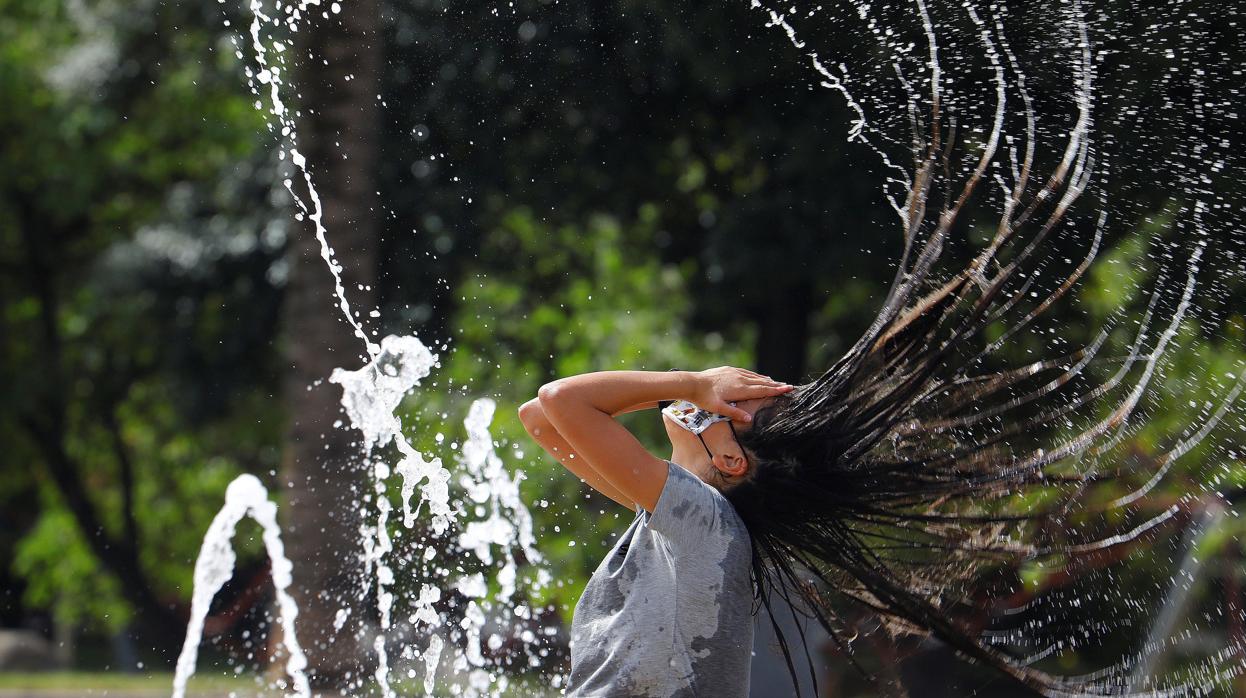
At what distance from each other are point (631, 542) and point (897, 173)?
4960mm

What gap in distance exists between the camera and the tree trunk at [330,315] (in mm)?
6293

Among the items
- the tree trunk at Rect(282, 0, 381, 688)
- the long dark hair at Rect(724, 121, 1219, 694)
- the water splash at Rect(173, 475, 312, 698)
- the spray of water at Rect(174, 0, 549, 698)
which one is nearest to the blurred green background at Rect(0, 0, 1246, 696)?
the tree trunk at Rect(282, 0, 381, 688)

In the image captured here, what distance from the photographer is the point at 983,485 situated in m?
2.82

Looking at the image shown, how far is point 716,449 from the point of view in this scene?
2.51 meters

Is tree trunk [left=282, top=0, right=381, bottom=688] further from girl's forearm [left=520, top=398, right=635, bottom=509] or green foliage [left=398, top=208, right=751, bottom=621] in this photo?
girl's forearm [left=520, top=398, right=635, bottom=509]

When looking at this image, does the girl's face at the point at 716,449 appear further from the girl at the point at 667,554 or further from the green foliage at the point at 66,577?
the green foliage at the point at 66,577

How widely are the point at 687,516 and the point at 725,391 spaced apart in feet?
0.93

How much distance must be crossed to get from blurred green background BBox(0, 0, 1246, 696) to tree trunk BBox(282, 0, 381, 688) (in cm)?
2

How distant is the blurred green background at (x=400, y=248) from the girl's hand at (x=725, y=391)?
7.05 feet

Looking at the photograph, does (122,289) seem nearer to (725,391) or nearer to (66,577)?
(66,577)

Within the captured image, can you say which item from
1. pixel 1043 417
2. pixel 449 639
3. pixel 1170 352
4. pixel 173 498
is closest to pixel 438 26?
pixel 449 639

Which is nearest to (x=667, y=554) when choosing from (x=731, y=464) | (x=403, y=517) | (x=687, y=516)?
(x=687, y=516)

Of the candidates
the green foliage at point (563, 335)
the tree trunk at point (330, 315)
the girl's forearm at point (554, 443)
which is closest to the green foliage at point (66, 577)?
the green foliage at point (563, 335)

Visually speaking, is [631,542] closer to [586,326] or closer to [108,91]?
[586,326]
